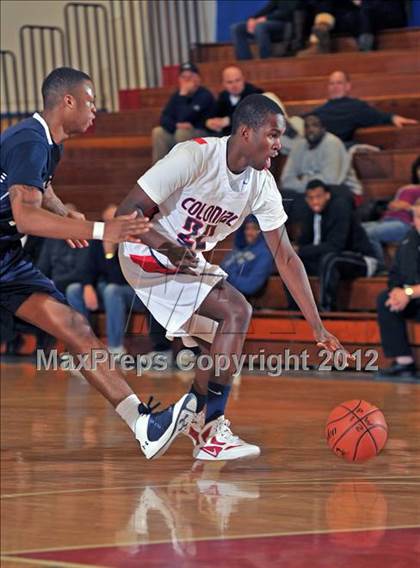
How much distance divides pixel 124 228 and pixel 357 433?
1.80 meters

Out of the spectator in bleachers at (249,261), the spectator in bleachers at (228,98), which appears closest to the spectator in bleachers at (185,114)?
the spectator in bleachers at (228,98)

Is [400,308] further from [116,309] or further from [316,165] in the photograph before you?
[116,309]

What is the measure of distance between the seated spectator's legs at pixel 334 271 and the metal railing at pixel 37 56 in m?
6.28

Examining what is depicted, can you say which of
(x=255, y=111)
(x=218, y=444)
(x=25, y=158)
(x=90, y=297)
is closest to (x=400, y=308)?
(x=90, y=297)

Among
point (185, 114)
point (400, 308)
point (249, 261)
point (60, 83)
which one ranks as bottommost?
point (400, 308)

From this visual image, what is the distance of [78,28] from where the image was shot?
53.5 feet

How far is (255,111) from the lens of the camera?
20.4ft

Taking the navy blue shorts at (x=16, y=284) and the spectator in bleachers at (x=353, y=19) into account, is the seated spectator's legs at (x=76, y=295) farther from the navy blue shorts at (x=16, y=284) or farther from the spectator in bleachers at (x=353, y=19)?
the navy blue shorts at (x=16, y=284)

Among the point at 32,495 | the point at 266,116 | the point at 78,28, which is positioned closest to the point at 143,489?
the point at 32,495

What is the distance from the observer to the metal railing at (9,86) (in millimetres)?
16406

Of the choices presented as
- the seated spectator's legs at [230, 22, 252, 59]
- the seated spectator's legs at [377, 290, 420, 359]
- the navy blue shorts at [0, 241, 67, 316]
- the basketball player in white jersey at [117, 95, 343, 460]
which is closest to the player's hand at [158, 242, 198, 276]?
the basketball player in white jersey at [117, 95, 343, 460]

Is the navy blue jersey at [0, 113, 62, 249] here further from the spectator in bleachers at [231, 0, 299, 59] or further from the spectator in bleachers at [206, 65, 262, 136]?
the spectator in bleachers at [231, 0, 299, 59]

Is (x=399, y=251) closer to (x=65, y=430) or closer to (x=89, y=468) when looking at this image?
(x=65, y=430)

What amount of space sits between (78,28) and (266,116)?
1052 cm
